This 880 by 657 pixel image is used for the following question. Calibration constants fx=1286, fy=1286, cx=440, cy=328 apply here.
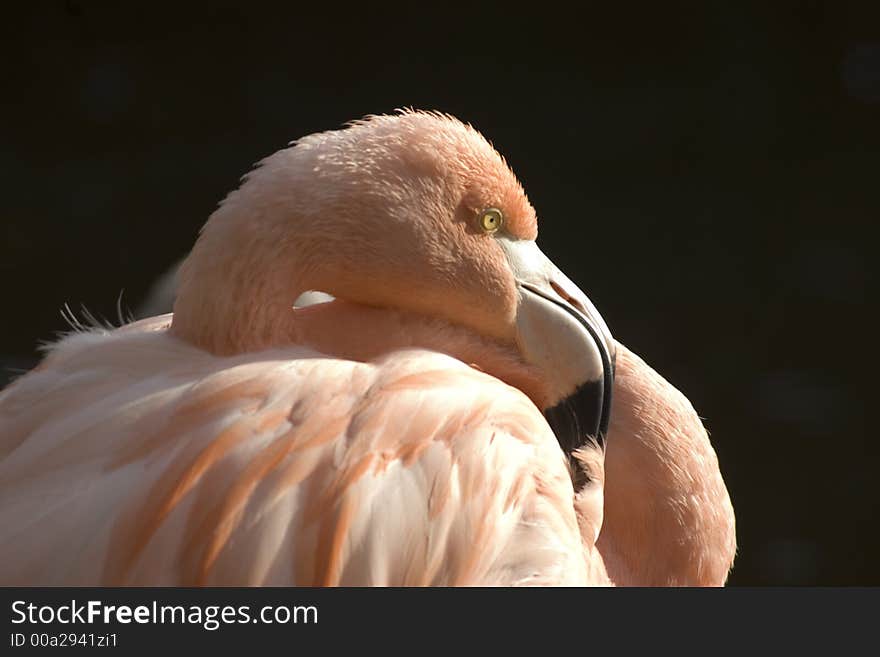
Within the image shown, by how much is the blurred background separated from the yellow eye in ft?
8.09

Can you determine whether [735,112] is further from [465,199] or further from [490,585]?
[490,585]

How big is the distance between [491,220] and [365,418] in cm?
39

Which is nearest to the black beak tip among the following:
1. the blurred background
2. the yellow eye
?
the yellow eye

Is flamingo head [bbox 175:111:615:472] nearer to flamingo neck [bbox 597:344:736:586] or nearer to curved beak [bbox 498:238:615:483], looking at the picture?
curved beak [bbox 498:238:615:483]

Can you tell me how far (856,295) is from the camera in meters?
4.16

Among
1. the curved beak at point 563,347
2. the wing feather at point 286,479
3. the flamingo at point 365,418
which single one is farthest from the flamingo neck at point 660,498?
the wing feather at point 286,479

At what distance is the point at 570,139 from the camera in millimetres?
4281

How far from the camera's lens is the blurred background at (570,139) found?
4.18 meters

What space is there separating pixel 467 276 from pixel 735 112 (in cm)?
274

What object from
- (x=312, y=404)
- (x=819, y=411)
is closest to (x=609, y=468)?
(x=312, y=404)

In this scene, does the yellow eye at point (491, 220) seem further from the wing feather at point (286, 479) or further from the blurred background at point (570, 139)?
the blurred background at point (570, 139)

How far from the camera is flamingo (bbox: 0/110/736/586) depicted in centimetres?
146

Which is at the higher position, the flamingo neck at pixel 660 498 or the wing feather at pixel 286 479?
the wing feather at pixel 286 479

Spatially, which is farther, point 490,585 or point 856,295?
point 856,295
